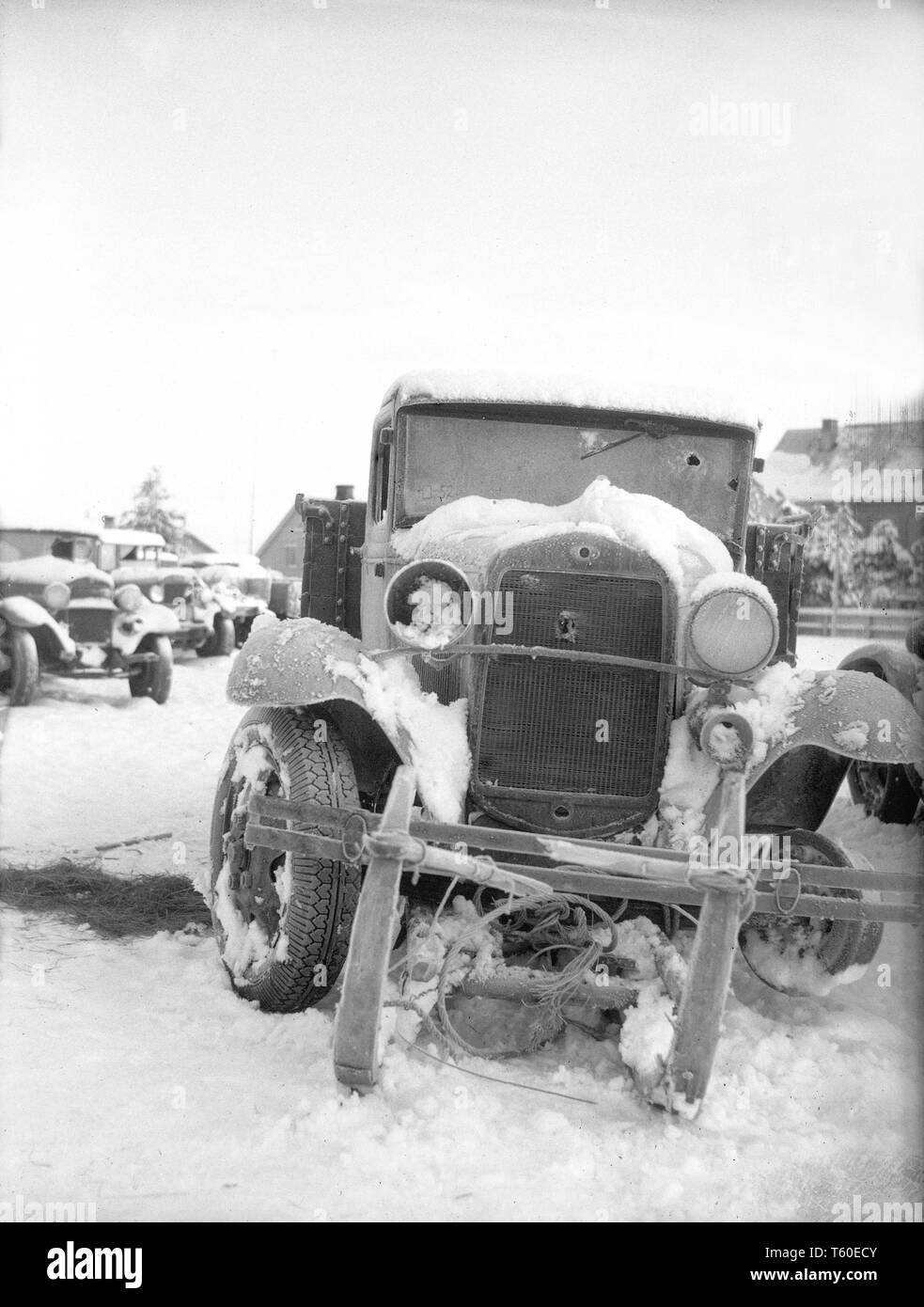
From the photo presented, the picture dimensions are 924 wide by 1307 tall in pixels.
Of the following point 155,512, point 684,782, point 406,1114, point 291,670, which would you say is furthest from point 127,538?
point 155,512

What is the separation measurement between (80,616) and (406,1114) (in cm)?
1015

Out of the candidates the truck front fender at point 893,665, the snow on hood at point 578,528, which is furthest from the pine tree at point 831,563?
the snow on hood at point 578,528

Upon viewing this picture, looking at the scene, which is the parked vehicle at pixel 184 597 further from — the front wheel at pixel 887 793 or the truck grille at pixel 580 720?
the truck grille at pixel 580 720

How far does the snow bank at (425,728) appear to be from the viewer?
340 centimetres

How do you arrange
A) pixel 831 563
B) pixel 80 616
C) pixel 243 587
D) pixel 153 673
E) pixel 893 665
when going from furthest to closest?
pixel 831 563
pixel 243 587
pixel 153 673
pixel 80 616
pixel 893 665

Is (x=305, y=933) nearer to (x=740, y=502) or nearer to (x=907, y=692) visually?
(x=740, y=502)

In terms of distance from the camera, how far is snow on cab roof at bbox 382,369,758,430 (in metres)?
4.50

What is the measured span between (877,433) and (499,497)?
2.10 m

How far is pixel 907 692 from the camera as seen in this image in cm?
Result: 512

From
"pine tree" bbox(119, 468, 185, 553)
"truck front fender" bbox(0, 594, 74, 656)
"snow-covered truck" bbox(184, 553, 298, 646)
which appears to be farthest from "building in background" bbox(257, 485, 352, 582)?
"truck front fender" bbox(0, 594, 74, 656)

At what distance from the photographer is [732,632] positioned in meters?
3.40

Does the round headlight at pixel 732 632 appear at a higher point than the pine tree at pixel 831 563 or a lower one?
lower

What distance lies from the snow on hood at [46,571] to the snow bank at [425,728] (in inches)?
373

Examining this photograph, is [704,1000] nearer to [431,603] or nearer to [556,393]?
[431,603]
